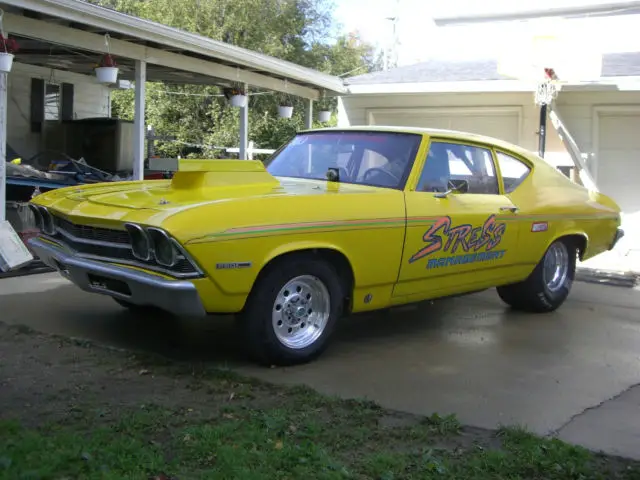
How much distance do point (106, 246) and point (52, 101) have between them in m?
10.4

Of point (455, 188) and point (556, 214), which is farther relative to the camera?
point (556, 214)

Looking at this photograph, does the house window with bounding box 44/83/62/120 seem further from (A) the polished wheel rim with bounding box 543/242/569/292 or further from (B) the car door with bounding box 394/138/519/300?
(A) the polished wheel rim with bounding box 543/242/569/292

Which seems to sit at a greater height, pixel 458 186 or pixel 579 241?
pixel 458 186

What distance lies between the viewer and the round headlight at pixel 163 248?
432cm

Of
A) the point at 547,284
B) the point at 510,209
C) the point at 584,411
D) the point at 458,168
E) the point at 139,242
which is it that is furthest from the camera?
the point at 547,284

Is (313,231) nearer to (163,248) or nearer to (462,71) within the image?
(163,248)

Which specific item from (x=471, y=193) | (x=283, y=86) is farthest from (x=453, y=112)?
(x=471, y=193)

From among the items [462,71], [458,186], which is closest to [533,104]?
[462,71]

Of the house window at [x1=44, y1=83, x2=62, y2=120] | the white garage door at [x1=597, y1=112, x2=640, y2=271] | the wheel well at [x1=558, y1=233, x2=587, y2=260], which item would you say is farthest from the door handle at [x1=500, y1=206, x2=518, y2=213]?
the house window at [x1=44, y1=83, x2=62, y2=120]

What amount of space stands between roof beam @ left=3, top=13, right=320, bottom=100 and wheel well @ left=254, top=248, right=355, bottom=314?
526 centimetres

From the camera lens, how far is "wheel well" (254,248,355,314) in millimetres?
4776

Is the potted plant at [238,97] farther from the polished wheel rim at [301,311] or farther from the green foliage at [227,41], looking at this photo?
the green foliage at [227,41]

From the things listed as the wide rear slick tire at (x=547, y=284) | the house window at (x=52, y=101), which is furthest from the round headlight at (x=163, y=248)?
the house window at (x=52, y=101)

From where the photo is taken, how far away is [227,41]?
26.2m
